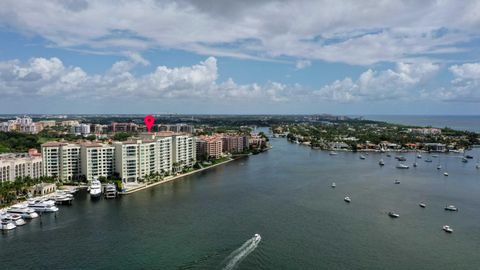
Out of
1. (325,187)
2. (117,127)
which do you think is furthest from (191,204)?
(117,127)

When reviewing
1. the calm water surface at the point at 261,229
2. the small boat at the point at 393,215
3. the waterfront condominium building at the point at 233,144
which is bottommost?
the calm water surface at the point at 261,229

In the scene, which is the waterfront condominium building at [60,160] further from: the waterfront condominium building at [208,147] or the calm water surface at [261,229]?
the waterfront condominium building at [208,147]

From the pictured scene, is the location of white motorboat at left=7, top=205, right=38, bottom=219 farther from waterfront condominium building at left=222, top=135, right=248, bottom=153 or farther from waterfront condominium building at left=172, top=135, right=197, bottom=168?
waterfront condominium building at left=222, top=135, right=248, bottom=153

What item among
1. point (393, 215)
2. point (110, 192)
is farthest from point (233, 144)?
point (393, 215)

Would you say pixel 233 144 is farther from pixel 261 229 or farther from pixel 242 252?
pixel 242 252

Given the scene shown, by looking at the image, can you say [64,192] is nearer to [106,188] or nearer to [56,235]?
[106,188]

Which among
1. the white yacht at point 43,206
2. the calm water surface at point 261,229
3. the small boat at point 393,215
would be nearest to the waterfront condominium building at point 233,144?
the calm water surface at point 261,229

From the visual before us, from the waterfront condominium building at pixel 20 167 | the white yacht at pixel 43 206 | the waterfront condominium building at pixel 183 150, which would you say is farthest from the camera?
the waterfront condominium building at pixel 183 150
